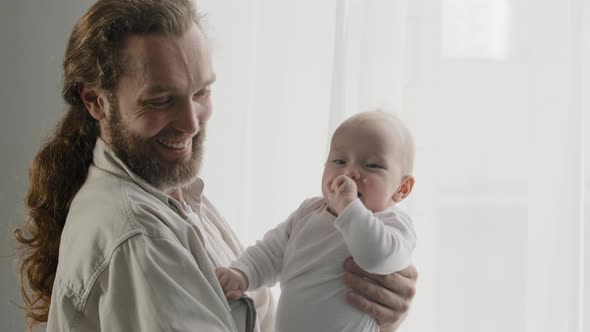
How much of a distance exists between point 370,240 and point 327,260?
136 millimetres

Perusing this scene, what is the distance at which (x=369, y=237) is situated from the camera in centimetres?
135

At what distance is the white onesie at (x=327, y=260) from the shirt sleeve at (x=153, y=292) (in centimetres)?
25

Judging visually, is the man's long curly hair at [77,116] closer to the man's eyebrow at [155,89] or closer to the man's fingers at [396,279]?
the man's eyebrow at [155,89]

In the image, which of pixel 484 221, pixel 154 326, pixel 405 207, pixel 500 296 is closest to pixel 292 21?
pixel 405 207

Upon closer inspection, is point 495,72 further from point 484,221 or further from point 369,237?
point 369,237

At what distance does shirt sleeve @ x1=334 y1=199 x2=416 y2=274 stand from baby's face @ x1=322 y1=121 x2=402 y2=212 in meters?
0.08

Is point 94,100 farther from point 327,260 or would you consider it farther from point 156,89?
point 327,260

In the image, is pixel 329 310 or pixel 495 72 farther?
pixel 495 72

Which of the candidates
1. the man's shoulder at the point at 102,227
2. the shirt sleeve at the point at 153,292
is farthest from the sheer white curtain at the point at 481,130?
the shirt sleeve at the point at 153,292

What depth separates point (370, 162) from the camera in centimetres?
150

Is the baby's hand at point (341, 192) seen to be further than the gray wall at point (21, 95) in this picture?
No

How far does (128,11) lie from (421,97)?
855 millimetres

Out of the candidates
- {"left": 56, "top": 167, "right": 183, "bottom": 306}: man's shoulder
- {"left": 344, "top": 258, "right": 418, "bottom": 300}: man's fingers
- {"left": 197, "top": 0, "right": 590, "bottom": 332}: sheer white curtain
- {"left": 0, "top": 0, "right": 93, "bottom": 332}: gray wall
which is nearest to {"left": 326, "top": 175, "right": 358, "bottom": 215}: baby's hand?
{"left": 344, "top": 258, "right": 418, "bottom": 300}: man's fingers

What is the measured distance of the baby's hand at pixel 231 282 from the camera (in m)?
1.38
